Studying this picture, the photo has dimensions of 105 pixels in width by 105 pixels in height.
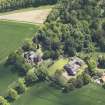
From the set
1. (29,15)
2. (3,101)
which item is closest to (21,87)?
(3,101)

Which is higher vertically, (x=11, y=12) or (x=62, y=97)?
(x=11, y=12)

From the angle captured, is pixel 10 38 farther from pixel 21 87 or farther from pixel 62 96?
pixel 62 96

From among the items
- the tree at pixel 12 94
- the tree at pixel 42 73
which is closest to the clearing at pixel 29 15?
the tree at pixel 42 73

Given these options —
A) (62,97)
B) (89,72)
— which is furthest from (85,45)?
(62,97)

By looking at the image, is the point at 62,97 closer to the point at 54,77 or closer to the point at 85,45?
the point at 54,77

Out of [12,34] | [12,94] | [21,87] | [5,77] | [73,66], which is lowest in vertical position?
[12,94]

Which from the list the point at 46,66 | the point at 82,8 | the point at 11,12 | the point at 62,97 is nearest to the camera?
the point at 62,97
